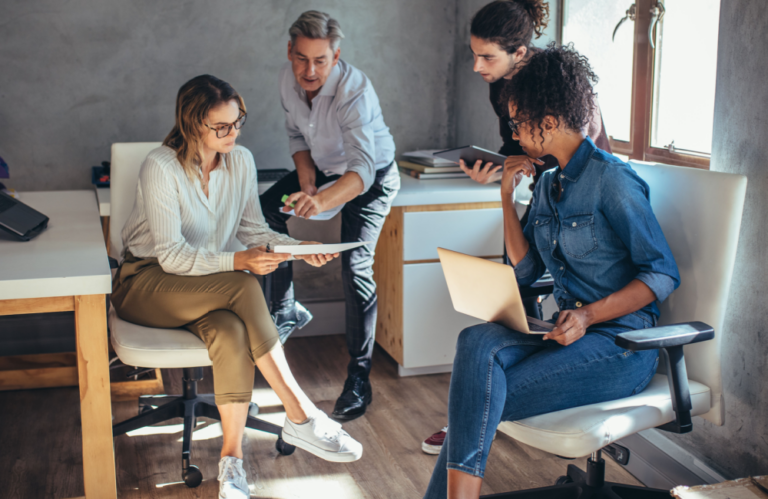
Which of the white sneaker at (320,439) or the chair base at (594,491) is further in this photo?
the white sneaker at (320,439)

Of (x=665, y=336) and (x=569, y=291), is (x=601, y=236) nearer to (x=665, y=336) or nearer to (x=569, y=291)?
(x=569, y=291)

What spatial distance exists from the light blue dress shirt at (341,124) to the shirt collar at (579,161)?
0.90 meters

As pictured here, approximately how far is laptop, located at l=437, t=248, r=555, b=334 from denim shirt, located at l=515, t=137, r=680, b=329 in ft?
0.55

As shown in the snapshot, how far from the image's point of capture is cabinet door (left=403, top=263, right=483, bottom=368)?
278cm

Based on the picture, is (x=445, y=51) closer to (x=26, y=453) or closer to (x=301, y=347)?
(x=301, y=347)

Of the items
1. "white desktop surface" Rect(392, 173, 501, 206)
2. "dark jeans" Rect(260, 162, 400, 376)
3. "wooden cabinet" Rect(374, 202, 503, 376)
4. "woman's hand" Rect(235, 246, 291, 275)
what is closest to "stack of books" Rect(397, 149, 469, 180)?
"white desktop surface" Rect(392, 173, 501, 206)

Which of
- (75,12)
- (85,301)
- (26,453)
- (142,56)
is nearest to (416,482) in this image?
(85,301)

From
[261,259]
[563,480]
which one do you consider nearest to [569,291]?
[563,480]

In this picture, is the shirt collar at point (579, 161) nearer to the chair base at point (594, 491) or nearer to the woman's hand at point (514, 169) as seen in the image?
the woman's hand at point (514, 169)

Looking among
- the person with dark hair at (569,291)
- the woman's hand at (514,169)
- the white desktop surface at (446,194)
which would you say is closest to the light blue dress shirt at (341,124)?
the white desktop surface at (446,194)

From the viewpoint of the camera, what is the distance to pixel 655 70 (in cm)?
222

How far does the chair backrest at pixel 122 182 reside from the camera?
7.38ft

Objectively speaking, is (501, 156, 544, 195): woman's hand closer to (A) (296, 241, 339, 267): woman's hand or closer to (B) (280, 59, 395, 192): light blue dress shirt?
(A) (296, 241, 339, 267): woman's hand

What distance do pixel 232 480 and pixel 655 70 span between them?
5.92ft
